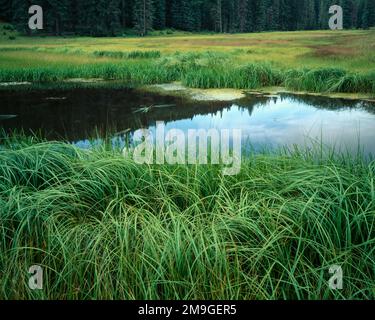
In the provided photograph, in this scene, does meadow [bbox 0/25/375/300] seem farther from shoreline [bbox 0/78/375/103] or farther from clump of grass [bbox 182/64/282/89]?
clump of grass [bbox 182/64/282/89]

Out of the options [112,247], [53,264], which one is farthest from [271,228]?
[53,264]

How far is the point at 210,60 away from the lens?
5.04 m

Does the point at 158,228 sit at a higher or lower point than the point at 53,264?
higher

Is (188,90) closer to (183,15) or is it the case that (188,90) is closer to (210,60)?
(210,60)

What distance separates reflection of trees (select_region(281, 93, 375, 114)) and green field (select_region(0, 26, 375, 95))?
0.12 metres

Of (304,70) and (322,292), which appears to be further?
(304,70)

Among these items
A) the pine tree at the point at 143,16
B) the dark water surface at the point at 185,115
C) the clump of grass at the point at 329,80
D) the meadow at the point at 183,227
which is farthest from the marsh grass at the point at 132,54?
the meadow at the point at 183,227

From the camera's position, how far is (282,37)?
13.8 ft

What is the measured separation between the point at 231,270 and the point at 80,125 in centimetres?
319

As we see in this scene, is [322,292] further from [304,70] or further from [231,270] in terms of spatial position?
[304,70]

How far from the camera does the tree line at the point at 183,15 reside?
12.2 ft

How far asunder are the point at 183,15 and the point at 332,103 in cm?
186

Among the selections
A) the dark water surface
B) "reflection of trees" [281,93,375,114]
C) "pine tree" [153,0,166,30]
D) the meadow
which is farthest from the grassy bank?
"pine tree" [153,0,166,30]

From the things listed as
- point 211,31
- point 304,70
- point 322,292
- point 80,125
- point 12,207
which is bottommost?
point 322,292
